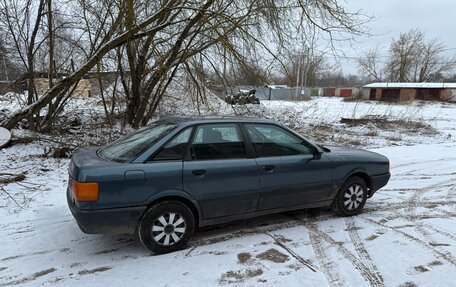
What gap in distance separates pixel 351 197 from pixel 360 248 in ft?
3.84

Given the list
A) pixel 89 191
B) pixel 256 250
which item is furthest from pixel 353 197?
pixel 89 191

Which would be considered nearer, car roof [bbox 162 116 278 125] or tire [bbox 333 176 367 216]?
car roof [bbox 162 116 278 125]

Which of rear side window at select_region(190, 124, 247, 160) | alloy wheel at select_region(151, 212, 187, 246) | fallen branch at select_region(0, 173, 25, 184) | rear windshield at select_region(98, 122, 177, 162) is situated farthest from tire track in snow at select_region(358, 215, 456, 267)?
fallen branch at select_region(0, 173, 25, 184)

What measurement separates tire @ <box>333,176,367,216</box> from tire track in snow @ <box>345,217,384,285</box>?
151 mm

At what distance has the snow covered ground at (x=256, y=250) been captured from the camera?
3.48 metres

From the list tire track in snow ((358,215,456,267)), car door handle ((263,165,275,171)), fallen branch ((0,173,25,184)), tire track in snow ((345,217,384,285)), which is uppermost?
car door handle ((263,165,275,171))

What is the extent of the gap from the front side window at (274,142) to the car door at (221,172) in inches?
7.7

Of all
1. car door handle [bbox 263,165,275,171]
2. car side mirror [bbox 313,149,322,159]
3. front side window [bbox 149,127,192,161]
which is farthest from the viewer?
car side mirror [bbox 313,149,322,159]

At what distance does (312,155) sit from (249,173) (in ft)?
3.43

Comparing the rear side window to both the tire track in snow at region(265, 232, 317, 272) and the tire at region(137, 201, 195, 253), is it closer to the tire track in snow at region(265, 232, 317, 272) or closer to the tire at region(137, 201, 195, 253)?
the tire at region(137, 201, 195, 253)

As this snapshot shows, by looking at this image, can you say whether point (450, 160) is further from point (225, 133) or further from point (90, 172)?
point (90, 172)

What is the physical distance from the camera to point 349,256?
3.96m

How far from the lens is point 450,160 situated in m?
9.66

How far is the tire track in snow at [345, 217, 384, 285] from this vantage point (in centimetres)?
366
